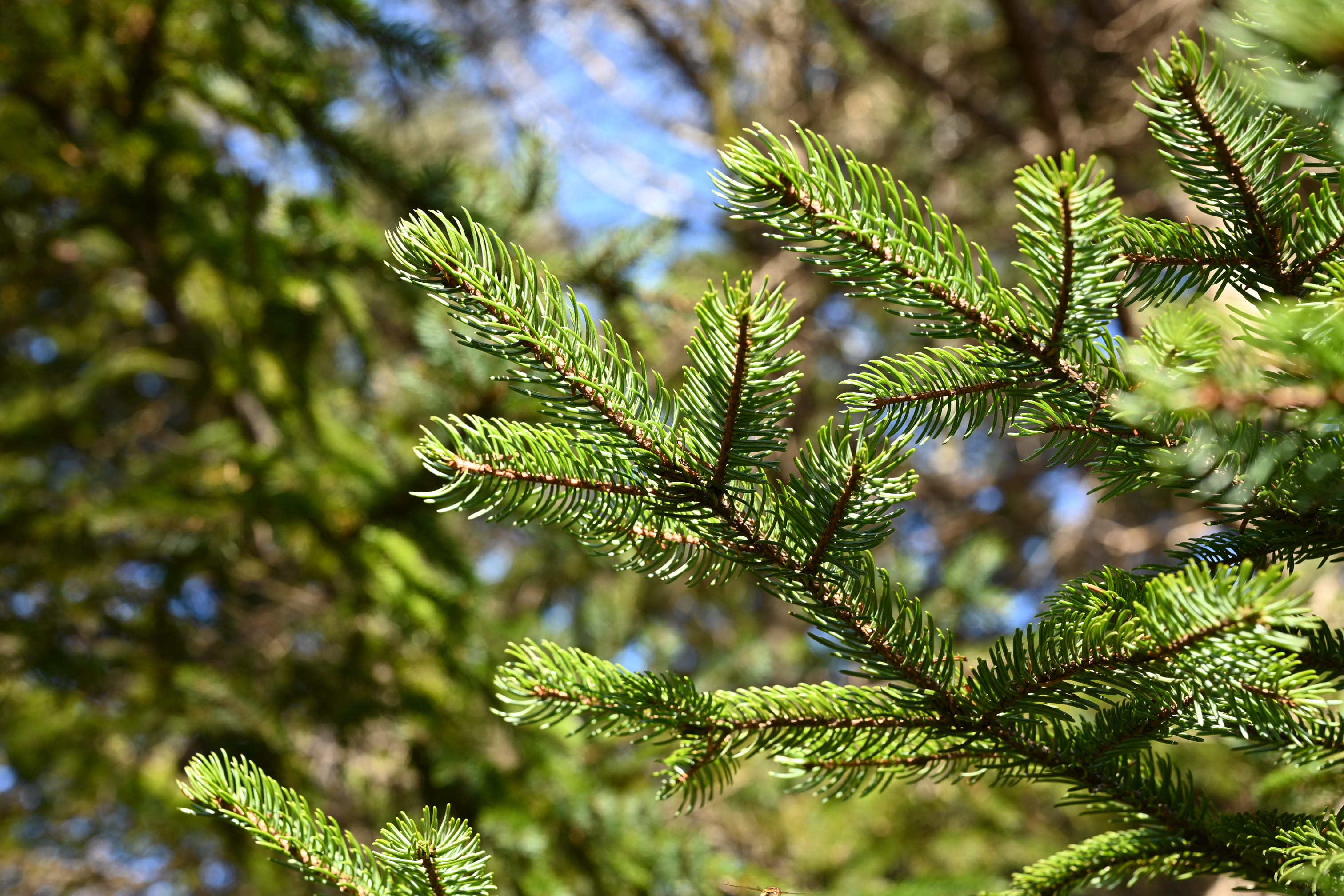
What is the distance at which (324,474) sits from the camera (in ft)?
7.41

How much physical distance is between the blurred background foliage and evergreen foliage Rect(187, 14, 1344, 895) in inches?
11.2

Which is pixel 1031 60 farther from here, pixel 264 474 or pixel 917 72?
pixel 264 474

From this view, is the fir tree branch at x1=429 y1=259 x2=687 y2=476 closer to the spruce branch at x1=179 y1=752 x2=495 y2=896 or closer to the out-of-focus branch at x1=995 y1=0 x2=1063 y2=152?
the spruce branch at x1=179 y1=752 x2=495 y2=896

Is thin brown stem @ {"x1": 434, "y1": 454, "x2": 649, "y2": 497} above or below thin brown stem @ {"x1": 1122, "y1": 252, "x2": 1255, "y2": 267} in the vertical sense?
below

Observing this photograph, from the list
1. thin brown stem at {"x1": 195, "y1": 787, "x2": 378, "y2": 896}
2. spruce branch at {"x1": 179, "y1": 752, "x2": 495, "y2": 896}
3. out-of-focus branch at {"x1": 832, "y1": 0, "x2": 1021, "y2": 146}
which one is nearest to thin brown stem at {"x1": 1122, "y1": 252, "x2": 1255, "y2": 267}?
spruce branch at {"x1": 179, "y1": 752, "x2": 495, "y2": 896}

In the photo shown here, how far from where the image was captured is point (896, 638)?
33.6 inches

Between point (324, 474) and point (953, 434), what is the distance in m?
1.85

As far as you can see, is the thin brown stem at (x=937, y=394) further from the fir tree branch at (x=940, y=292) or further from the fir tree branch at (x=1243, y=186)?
the fir tree branch at (x=1243, y=186)

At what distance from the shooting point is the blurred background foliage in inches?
87.9

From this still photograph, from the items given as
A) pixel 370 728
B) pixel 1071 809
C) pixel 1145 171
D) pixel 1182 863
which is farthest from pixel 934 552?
pixel 1182 863

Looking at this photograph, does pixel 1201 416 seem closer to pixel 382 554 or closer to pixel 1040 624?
pixel 1040 624

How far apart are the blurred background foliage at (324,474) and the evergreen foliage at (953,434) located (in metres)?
0.28

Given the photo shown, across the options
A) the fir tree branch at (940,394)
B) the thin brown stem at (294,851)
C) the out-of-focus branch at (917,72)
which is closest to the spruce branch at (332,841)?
the thin brown stem at (294,851)

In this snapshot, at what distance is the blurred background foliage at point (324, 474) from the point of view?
2.23 meters
